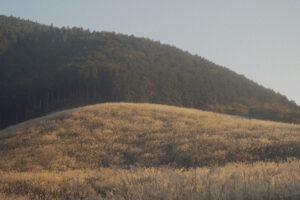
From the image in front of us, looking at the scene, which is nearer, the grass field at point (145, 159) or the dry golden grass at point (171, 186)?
the dry golden grass at point (171, 186)

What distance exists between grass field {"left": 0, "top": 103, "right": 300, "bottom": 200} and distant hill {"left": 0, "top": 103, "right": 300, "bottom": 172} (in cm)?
4

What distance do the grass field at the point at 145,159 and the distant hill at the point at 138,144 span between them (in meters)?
0.04

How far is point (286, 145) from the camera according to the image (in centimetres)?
1252

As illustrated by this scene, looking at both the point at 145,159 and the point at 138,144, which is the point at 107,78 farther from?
the point at 145,159

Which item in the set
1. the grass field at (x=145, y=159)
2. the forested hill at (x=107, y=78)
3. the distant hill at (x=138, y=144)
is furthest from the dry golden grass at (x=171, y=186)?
the forested hill at (x=107, y=78)

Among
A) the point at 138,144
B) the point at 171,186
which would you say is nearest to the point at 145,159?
the point at 138,144

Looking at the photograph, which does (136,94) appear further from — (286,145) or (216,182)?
(216,182)

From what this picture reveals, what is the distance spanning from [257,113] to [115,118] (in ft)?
245

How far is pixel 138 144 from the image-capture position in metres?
15.9

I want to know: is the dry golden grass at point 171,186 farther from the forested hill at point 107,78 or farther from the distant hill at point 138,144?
the forested hill at point 107,78

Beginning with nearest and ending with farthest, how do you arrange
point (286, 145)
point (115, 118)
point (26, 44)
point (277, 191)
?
point (277, 191)
point (286, 145)
point (115, 118)
point (26, 44)

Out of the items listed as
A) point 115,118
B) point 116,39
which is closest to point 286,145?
point 115,118

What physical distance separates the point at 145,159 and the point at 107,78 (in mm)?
84238

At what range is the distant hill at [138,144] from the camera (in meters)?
12.3
